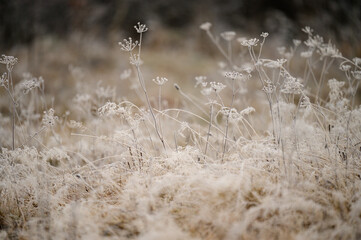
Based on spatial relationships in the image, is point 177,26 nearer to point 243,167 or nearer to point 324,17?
point 324,17

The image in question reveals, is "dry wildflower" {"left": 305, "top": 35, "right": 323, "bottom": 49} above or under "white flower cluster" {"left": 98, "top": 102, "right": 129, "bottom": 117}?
above

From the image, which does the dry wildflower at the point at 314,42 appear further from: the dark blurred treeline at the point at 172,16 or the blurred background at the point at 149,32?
the dark blurred treeline at the point at 172,16

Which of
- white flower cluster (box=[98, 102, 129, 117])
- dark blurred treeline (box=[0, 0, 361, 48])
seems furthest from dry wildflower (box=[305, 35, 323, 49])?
dark blurred treeline (box=[0, 0, 361, 48])

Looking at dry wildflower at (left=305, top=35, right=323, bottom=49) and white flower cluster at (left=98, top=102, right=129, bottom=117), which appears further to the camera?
dry wildflower at (left=305, top=35, right=323, bottom=49)

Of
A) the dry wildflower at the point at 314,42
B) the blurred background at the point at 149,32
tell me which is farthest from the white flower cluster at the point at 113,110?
the blurred background at the point at 149,32

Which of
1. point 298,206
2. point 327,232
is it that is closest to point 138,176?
point 298,206

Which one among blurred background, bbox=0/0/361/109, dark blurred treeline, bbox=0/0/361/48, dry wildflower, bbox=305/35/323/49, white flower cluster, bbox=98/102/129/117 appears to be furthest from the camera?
dark blurred treeline, bbox=0/0/361/48

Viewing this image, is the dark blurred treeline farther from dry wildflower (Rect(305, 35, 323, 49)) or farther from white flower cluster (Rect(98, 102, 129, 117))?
white flower cluster (Rect(98, 102, 129, 117))
